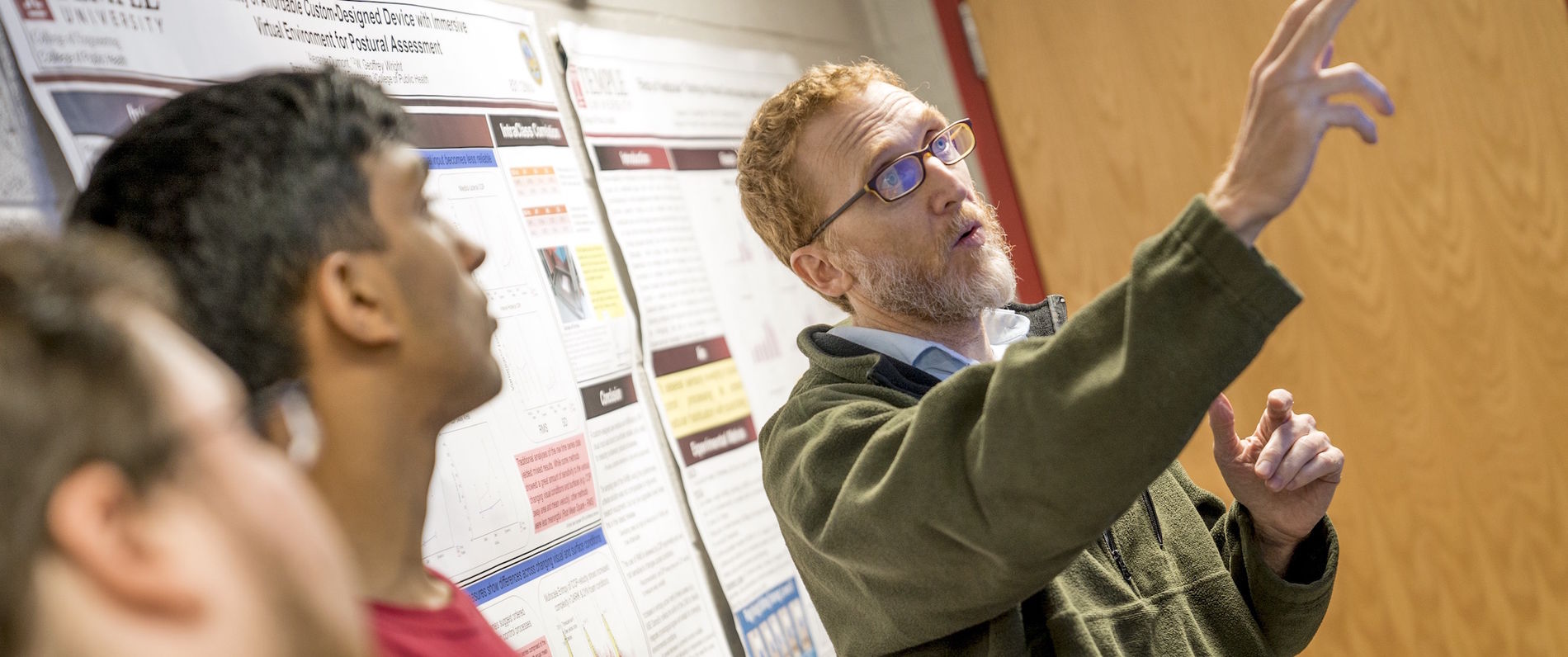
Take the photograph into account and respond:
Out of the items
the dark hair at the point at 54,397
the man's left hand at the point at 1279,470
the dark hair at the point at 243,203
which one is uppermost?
the dark hair at the point at 243,203

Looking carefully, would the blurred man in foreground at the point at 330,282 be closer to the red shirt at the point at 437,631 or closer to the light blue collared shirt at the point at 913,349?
the red shirt at the point at 437,631

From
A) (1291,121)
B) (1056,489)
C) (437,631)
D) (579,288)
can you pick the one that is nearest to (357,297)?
(437,631)

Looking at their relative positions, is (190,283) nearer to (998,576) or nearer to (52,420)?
(52,420)

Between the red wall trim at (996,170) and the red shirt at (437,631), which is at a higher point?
the red wall trim at (996,170)

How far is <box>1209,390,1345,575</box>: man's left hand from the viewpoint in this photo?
3.76 feet

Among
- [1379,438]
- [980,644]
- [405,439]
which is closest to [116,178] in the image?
[405,439]

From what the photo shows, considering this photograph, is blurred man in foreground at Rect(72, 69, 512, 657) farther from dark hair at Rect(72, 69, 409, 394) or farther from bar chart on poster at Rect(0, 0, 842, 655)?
bar chart on poster at Rect(0, 0, 842, 655)

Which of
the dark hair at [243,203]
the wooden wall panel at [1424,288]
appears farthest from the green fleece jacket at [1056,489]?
the wooden wall panel at [1424,288]

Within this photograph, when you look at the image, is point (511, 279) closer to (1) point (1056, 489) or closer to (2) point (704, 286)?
(2) point (704, 286)

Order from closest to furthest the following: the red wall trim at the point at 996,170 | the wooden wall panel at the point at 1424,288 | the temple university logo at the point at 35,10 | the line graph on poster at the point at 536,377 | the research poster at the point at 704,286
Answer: the temple university logo at the point at 35,10, the line graph on poster at the point at 536,377, the research poster at the point at 704,286, the wooden wall panel at the point at 1424,288, the red wall trim at the point at 996,170

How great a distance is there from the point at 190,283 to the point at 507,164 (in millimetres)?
835

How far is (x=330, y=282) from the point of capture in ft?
2.13

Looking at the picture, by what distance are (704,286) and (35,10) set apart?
1058 mm

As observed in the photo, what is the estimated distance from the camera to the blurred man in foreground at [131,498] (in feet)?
1.02
